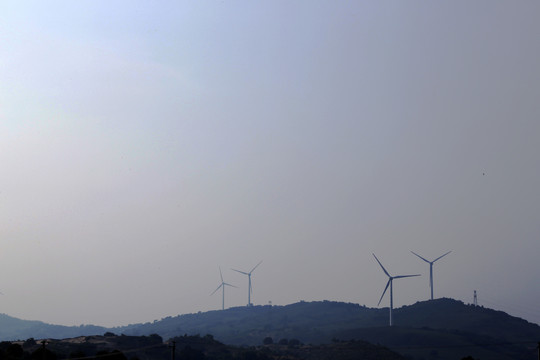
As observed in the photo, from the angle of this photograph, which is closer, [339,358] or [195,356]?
[195,356]

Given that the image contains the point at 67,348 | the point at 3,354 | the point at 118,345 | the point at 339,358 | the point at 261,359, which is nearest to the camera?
the point at 3,354

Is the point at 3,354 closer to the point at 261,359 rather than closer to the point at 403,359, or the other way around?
the point at 261,359

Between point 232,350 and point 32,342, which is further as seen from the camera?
point 232,350

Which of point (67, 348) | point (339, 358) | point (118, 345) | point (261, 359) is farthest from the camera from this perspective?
point (339, 358)

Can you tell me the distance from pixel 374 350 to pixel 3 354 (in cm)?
11131

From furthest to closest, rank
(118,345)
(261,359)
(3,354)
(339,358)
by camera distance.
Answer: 1. (339,358)
2. (261,359)
3. (118,345)
4. (3,354)

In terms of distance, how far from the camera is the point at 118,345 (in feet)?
534

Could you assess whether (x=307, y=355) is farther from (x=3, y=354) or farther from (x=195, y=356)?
(x=3, y=354)

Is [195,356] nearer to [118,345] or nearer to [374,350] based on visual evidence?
[118,345]

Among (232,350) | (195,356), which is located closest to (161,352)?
(195,356)

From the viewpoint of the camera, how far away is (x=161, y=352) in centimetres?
16325

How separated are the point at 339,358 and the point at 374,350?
539 inches

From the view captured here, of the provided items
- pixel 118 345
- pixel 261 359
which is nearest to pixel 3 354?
pixel 118 345

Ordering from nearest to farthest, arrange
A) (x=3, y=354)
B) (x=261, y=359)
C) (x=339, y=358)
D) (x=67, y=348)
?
(x=3, y=354), (x=67, y=348), (x=261, y=359), (x=339, y=358)
